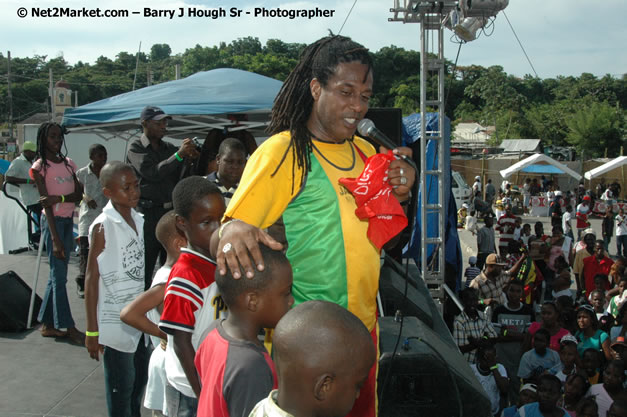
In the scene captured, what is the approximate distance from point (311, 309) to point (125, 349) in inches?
83.0

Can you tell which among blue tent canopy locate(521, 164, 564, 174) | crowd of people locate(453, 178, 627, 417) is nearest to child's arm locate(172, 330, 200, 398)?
crowd of people locate(453, 178, 627, 417)

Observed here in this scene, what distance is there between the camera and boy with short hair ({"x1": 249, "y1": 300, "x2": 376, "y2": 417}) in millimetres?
1370

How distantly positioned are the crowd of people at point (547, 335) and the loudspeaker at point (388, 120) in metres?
2.11

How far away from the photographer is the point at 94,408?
13.2ft

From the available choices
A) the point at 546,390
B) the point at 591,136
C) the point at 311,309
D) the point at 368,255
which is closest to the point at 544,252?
the point at 546,390

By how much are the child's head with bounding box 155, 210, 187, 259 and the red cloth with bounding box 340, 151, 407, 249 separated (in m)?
1.31

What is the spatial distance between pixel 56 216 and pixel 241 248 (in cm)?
401

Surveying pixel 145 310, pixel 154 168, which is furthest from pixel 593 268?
pixel 145 310

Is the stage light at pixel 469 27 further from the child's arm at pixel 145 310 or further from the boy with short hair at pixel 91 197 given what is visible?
the child's arm at pixel 145 310

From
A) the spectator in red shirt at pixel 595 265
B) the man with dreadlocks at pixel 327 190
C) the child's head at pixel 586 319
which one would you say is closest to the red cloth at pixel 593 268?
the spectator in red shirt at pixel 595 265

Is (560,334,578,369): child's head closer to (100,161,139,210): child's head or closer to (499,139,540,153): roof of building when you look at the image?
(100,161,139,210): child's head

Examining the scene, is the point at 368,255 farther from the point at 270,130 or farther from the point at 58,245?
the point at 58,245

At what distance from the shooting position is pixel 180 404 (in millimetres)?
2537

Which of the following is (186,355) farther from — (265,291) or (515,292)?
(515,292)
